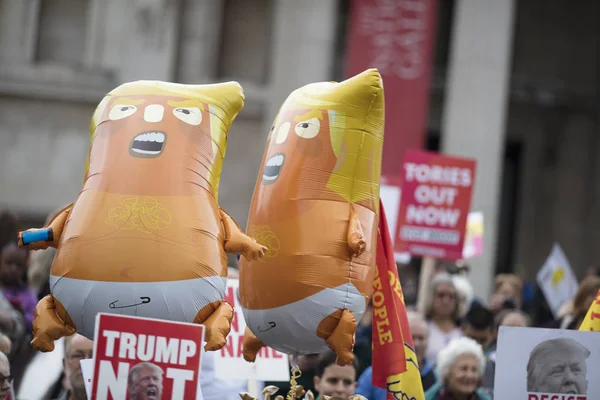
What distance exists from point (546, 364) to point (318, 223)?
1.41 meters

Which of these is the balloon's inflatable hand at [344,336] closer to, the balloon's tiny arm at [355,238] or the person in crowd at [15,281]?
the balloon's tiny arm at [355,238]

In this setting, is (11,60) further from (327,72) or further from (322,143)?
(322,143)

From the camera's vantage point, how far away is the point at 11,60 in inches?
845

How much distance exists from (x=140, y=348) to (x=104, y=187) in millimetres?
972

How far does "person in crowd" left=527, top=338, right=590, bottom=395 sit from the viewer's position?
6.20 m

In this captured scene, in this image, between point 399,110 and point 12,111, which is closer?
point 399,110

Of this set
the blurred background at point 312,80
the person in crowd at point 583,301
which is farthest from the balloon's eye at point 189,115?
the blurred background at point 312,80

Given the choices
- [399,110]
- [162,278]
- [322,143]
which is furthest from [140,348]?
[399,110]

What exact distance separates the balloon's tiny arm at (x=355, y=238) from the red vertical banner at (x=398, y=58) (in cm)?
1234

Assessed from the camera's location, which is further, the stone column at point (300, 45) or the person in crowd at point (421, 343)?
the stone column at point (300, 45)

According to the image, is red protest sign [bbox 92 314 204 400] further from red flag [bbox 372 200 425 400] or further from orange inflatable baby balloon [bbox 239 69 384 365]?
red flag [bbox 372 200 425 400]

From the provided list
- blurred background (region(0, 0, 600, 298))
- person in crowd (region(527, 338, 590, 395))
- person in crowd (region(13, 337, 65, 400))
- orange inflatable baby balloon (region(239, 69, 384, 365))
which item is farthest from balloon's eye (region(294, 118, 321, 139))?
blurred background (region(0, 0, 600, 298))

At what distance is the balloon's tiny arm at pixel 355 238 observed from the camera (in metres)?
5.80

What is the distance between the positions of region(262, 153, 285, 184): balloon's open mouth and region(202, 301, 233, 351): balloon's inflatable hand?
770mm
